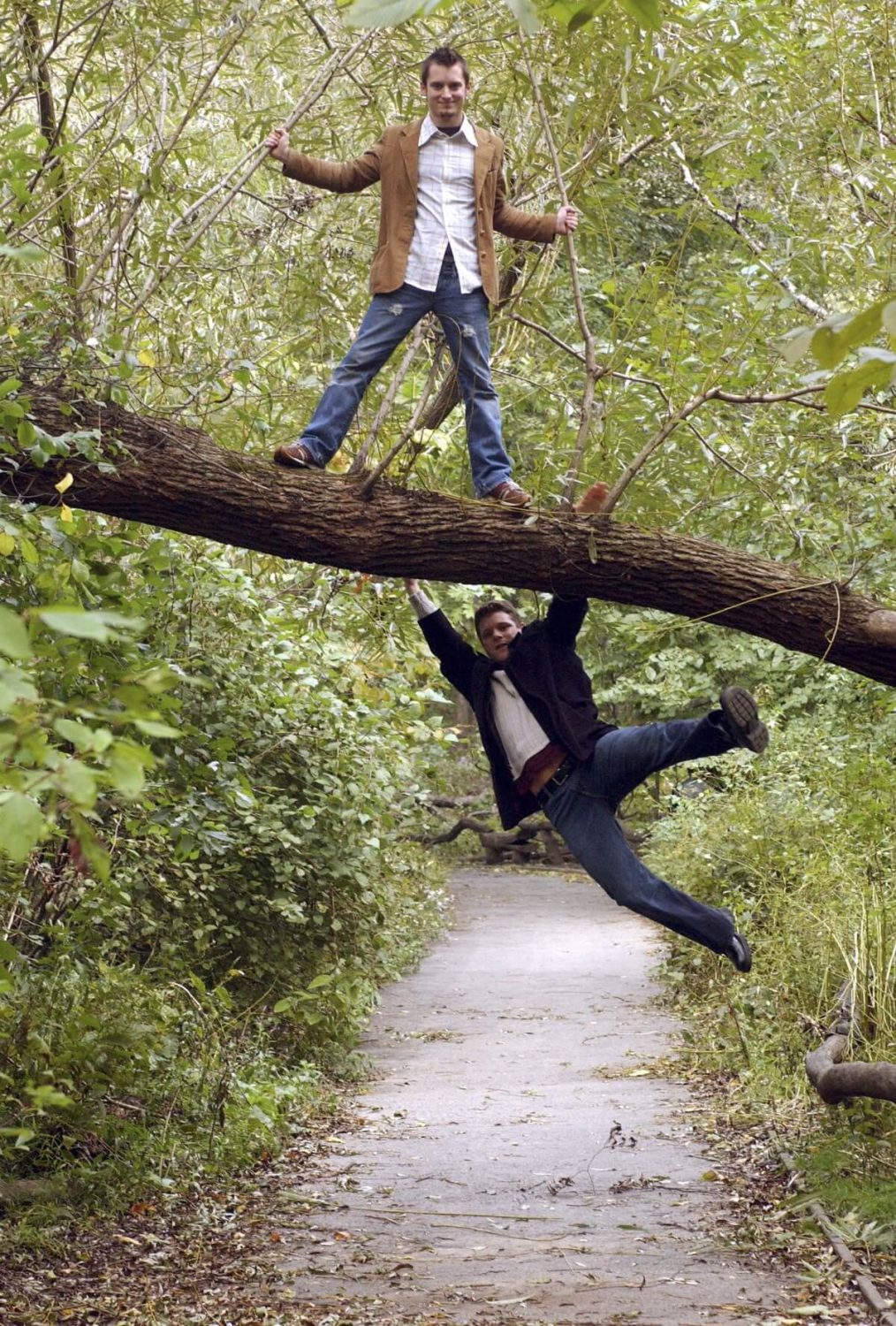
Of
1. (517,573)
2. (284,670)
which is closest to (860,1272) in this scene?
(517,573)

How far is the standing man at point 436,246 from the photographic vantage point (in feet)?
18.0

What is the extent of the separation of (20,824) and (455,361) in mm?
4242

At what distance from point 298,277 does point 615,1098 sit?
4912 millimetres

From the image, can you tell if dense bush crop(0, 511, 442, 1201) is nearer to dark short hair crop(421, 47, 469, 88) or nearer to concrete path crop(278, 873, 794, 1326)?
concrete path crop(278, 873, 794, 1326)

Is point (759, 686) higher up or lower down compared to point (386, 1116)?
higher up

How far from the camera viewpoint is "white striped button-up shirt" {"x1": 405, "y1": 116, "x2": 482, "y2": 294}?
5.55 meters

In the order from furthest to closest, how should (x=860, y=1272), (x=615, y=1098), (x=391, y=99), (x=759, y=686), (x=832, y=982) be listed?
(x=759, y=686) → (x=615, y=1098) → (x=832, y=982) → (x=391, y=99) → (x=860, y=1272)

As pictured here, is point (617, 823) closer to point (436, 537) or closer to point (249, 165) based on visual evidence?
point (436, 537)

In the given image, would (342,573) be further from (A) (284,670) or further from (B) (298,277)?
(B) (298,277)

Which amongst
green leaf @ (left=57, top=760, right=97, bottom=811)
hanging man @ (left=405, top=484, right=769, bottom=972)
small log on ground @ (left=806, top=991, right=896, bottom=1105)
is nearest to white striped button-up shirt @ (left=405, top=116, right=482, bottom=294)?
hanging man @ (left=405, top=484, right=769, bottom=972)

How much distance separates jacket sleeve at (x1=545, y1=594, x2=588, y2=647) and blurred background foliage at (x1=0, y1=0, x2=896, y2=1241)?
32cm

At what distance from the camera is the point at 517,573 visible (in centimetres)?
530

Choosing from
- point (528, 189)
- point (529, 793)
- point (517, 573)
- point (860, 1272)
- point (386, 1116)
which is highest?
point (528, 189)

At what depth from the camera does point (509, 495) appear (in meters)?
5.35
